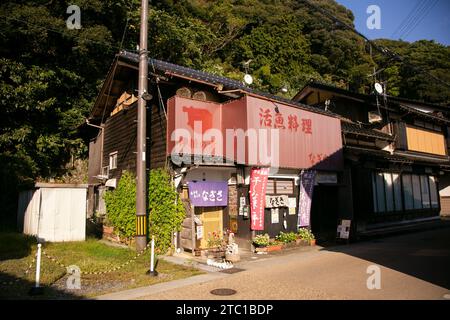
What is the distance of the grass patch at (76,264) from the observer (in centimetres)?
850

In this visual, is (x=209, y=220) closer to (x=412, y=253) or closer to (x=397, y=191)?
(x=412, y=253)

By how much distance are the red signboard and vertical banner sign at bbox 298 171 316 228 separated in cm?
50

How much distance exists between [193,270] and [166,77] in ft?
26.5

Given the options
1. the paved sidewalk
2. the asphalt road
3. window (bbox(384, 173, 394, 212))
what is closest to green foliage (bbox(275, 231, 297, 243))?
the paved sidewalk

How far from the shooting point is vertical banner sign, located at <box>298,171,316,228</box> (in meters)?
16.4

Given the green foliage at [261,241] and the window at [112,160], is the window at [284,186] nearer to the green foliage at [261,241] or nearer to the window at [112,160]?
the green foliage at [261,241]

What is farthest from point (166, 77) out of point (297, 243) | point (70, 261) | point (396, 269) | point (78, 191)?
point (396, 269)

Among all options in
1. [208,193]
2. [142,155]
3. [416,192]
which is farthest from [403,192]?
[142,155]

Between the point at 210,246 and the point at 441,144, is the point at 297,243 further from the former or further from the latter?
the point at 441,144

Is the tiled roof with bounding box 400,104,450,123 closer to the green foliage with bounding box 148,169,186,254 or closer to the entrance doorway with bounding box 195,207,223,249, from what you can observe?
the entrance doorway with bounding box 195,207,223,249

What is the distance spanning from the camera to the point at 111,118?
2108cm

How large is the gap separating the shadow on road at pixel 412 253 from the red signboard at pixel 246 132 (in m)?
4.56

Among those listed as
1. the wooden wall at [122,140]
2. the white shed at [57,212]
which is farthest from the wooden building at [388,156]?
the white shed at [57,212]

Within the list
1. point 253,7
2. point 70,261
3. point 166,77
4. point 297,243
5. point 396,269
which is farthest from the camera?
point 253,7
